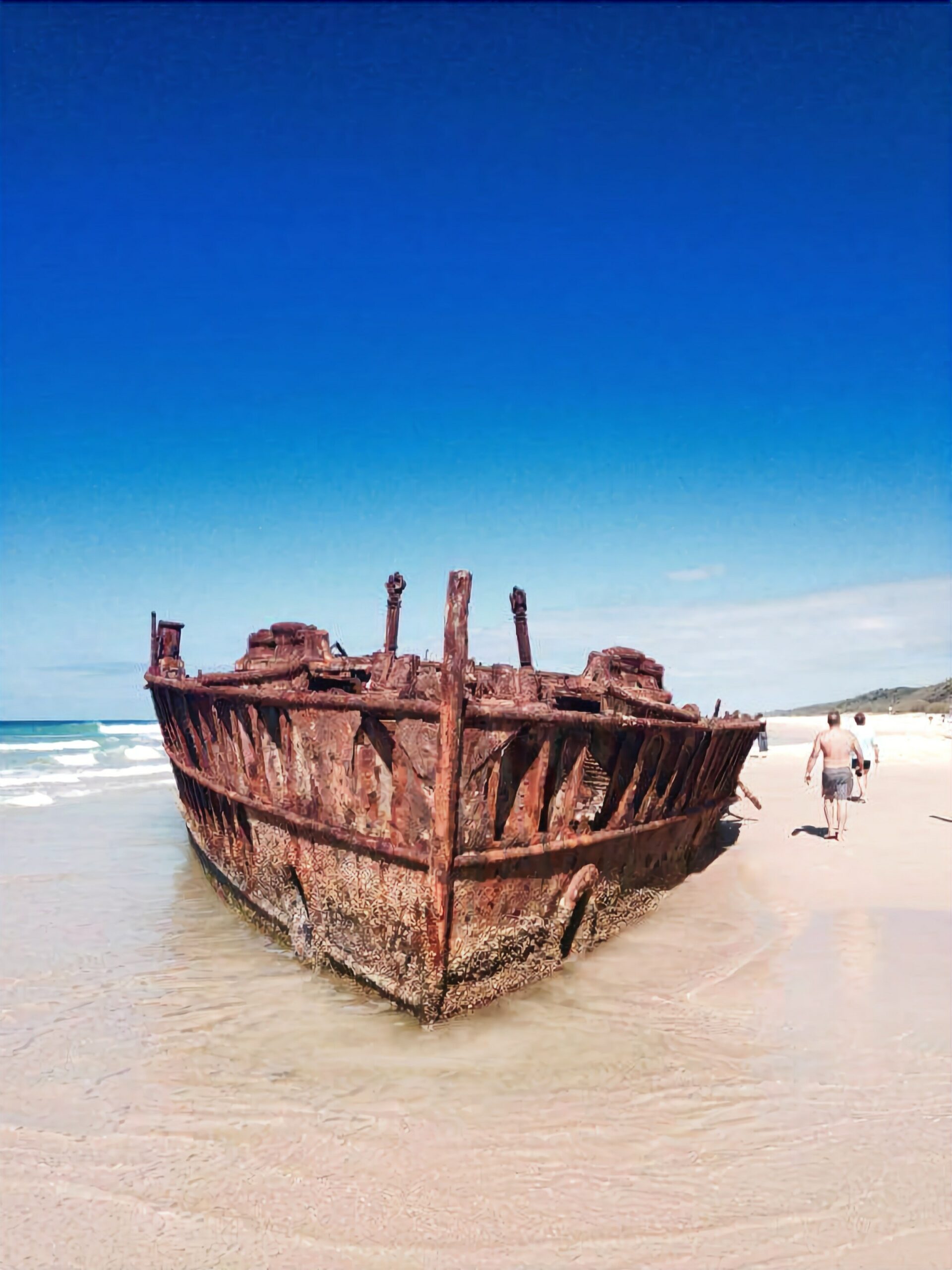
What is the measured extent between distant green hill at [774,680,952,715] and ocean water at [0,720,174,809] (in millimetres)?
37165

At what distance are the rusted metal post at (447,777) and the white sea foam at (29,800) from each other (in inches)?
650

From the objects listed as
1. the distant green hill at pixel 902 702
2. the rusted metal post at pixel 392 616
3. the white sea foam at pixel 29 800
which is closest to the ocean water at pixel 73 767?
the white sea foam at pixel 29 800

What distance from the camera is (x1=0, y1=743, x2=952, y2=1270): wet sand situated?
10.3 feet

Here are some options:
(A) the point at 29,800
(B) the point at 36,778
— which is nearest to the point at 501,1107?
(A) the point at 29,800

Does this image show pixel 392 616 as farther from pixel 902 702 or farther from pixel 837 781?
pixel 902 702

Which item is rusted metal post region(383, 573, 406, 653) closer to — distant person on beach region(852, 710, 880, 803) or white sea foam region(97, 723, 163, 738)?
distant person on beach region(852, 710, 880, 803)

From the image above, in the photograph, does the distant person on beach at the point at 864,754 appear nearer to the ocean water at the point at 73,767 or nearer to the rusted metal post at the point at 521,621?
the rusted metal post at the point at 521,621

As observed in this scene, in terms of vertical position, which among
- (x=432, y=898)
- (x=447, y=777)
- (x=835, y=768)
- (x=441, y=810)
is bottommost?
(x=432, y=898)

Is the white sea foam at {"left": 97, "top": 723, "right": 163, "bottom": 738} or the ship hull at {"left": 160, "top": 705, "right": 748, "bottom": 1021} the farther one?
the white sea foam at {"left": 97, "top": 723, "right": 163, "bottom": 738}

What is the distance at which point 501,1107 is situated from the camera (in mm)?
4078

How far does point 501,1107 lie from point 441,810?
1498mm

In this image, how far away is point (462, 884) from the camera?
193 inches

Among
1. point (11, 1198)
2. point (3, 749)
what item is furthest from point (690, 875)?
point (3, 749)

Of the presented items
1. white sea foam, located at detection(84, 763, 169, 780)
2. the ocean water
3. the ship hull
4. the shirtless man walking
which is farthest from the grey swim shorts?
white sea foam, located at detection(84, 763, 169, 780)
